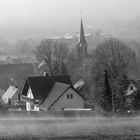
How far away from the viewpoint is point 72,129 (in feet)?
37.2

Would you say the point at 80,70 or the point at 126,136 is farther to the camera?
the point at 80,70

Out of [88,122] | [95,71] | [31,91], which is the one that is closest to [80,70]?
[95,71]

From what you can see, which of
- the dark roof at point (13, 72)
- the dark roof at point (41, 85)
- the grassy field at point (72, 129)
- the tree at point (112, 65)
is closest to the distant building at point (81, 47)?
the dark roof at point (13, 72)

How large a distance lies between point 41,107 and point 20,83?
2489 cm

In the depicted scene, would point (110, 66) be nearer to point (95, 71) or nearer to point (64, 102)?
point (95, 71)

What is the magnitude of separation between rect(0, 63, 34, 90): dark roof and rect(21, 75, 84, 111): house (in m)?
25.5

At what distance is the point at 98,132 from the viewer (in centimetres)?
1085

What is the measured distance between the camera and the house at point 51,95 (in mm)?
26859

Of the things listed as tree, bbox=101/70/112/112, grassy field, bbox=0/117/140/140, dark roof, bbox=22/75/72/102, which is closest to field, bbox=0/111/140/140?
grassy field, bbox=0/117/140/140

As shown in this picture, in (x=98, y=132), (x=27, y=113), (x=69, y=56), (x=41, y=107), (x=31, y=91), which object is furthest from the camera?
(x=69, y=56)

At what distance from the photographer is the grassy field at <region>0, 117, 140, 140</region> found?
10273mm

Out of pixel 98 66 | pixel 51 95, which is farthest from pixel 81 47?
pixel 51 95

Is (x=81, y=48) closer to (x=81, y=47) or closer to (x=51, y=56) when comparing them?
(x=81, y=47)

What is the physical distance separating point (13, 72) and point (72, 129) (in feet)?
165
